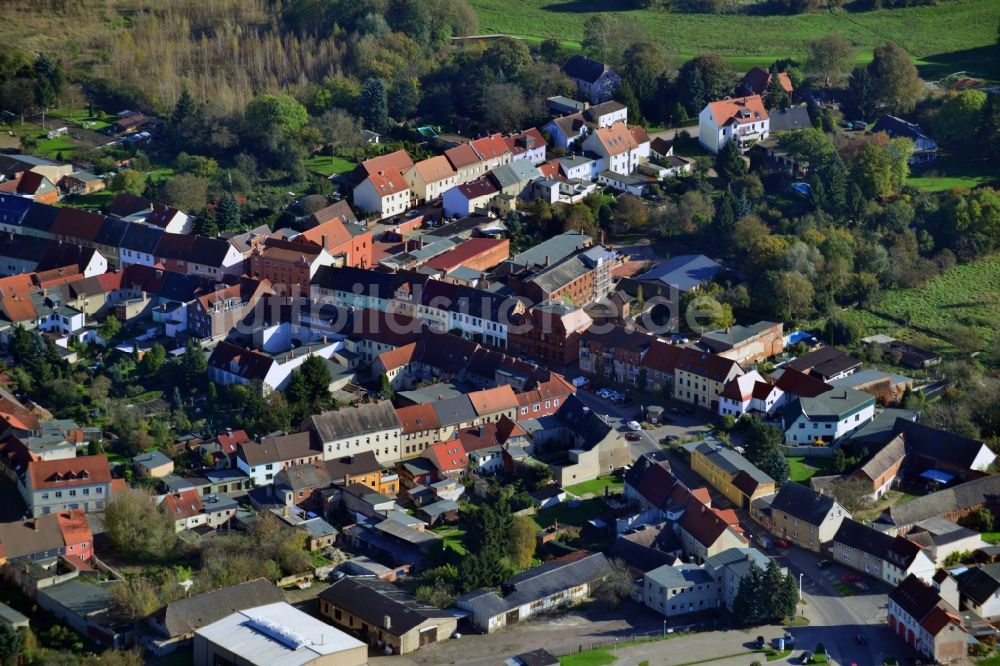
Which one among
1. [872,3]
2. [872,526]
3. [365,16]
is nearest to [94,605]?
[872,526]

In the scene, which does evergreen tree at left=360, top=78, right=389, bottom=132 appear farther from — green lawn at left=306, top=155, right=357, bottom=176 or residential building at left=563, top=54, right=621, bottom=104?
residential building at left=563, top=54, right=621, bottom=104

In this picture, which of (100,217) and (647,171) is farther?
(647,171)

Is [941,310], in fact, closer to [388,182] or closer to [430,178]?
[430,178]

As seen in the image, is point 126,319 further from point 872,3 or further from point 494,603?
point 872,3

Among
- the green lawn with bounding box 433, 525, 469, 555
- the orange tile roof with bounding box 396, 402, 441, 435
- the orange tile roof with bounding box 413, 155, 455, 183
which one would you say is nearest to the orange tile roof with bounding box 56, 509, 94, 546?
the green lawn with bounding box 433, 525, 469, 555

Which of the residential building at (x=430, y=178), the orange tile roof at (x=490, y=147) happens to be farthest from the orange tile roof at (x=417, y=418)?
the orange tile roof at (x=490, y=147)

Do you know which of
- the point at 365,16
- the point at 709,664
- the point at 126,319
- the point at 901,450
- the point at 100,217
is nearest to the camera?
the point at 709,664
